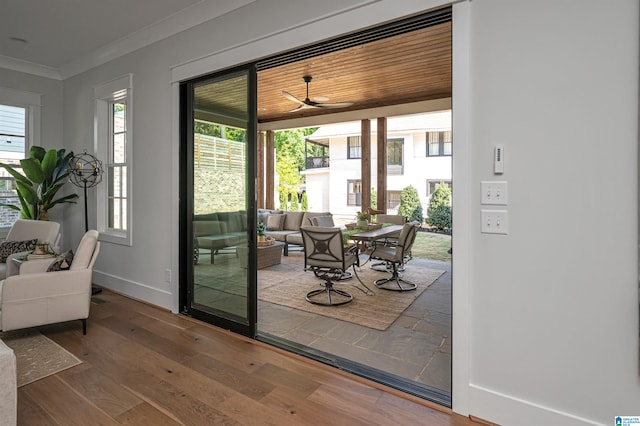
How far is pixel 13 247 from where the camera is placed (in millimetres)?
4074

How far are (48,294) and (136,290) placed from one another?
4.07 ft

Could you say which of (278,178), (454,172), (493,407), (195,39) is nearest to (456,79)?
(454,172)

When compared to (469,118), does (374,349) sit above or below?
below

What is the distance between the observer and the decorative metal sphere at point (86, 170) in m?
4.87

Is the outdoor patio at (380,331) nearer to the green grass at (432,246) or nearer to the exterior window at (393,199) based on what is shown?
the green grass at (432,246)

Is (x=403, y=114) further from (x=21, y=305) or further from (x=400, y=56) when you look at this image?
(x=21, y=305)

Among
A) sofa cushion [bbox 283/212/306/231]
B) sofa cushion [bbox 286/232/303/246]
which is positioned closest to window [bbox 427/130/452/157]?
sofa cushion [bbox 283/212/306/231]

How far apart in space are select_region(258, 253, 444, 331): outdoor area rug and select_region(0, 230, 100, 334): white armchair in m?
1.92

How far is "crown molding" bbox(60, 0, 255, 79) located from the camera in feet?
10.9

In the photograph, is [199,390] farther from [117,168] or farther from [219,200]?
[117,168]

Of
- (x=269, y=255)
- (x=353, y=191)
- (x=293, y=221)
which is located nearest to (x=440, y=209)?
(x=353, y=191)

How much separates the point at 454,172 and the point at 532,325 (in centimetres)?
95

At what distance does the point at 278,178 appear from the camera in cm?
1345

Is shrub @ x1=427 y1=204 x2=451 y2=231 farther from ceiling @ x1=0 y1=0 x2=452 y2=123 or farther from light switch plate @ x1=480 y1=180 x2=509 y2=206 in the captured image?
light switch plate @ x1=480 y1=180 x2=509 y2=206
